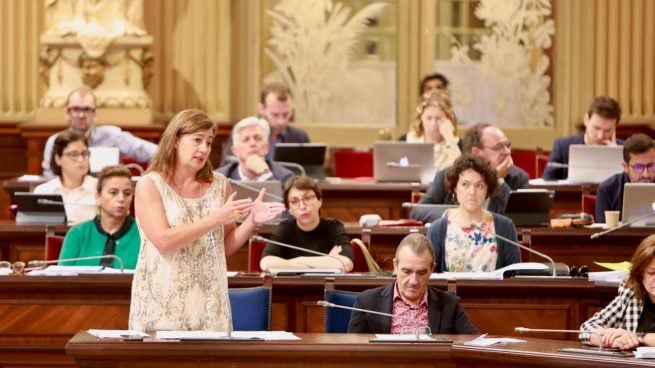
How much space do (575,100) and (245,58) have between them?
2.68 m

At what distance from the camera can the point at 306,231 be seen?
7.27m

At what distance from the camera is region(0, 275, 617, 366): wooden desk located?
6312 millimetres

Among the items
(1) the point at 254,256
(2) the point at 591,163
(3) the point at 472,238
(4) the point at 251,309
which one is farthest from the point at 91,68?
(4) the point at 251,309

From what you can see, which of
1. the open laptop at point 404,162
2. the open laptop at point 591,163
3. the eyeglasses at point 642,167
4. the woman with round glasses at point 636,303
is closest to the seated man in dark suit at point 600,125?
the open laptop at point 591,163

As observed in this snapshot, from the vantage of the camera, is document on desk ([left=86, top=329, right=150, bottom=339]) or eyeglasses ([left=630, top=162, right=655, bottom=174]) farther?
eyeglasses ([left=630, top=162, right=655, bottom=174])

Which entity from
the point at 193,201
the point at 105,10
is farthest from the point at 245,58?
the point at 193,201

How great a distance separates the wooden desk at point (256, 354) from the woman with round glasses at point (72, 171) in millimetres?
3697

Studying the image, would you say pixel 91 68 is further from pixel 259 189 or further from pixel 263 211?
pixel 263 211

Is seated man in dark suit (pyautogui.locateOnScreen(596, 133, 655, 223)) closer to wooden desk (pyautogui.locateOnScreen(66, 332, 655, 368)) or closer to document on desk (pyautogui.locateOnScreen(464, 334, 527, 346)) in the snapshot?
document on desk (pyautogui.locateOnScreen(464, 334, 527, 346))

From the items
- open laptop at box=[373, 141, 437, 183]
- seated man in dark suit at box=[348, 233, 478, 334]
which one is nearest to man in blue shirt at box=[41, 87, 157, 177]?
open laptop at box=[373, 141, 437, 183]

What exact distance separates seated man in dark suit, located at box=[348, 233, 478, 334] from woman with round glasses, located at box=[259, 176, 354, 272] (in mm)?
1328

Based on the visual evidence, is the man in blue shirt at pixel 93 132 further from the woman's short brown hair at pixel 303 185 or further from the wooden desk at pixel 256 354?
the wooden desk at pixel 256 354

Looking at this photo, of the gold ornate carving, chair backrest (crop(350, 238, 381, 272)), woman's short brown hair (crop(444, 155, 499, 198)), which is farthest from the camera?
the gold ornate carving

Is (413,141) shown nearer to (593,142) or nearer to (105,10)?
(593,142)
